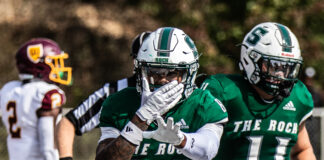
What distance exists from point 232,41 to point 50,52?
601cm

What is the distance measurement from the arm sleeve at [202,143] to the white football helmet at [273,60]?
804mm

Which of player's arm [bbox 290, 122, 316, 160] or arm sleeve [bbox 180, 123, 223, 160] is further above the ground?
arm sleeve [bbox 180, 123, 223, 160]

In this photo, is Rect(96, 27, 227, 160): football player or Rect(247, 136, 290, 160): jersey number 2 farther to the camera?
Rect(247, 136, 290, 160): jersey number 2

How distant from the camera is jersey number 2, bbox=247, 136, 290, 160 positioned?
3977 mm

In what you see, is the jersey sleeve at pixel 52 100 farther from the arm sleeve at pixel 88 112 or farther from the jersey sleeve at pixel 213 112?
the jersey sleeve at pixel 213 112

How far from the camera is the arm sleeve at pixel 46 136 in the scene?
4.71 meters

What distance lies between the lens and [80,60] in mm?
11469

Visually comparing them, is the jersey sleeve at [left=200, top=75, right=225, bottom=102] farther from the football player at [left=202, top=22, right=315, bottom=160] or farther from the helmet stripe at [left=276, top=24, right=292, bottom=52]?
the helmet stripe at [left=276, top=24, right=292, bottom=52]

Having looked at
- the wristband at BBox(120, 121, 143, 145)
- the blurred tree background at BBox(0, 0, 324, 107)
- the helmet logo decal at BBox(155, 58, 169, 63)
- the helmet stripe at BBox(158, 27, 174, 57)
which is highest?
the helmet stripe at BBox(158, 27, 174, 57)

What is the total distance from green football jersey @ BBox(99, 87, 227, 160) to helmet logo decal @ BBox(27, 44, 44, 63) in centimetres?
175

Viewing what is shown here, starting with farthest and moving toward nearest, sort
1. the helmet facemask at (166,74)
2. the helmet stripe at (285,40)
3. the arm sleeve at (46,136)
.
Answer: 1. the arm sleeve at (46,136)
2. the helmet stripe at (285,40)
3. the helmet facemask at (166,74)

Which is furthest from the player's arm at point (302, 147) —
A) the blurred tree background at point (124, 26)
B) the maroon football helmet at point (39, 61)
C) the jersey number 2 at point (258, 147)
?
the blurred tree background at point (124, 26)

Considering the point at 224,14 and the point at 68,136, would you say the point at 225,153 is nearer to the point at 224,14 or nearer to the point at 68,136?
the point at 68,136

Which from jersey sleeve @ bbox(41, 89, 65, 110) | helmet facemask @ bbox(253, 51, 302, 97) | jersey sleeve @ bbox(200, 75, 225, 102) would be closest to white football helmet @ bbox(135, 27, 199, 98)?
jersey sleeve @ bbox(200, 75, 225, 102)
